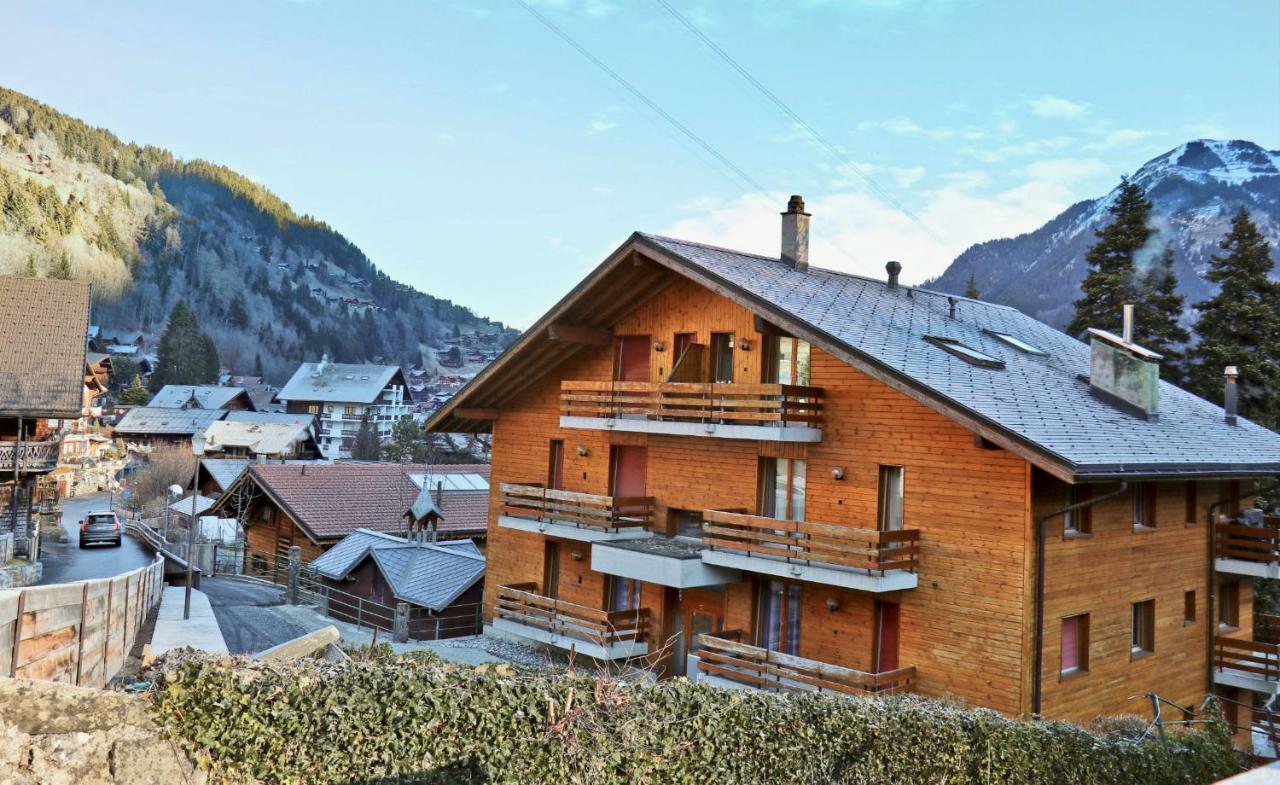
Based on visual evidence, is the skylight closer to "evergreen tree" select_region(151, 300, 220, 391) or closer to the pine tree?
the pine tree

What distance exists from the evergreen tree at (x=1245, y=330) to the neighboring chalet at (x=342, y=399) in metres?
98.2

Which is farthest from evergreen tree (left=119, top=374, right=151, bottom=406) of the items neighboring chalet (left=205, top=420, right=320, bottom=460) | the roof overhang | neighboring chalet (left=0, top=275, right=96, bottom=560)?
the roof overhang

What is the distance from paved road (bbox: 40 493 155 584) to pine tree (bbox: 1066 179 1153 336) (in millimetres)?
35229

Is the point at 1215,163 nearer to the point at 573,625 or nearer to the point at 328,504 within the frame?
the point at 328,504

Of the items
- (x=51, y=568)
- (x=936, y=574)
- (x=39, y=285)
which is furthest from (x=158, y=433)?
(x=936, y=574)

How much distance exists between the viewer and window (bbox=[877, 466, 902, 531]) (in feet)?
55.7

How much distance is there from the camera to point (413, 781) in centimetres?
859

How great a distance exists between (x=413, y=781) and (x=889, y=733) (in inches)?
199

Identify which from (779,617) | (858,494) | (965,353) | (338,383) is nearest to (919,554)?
(858,494)

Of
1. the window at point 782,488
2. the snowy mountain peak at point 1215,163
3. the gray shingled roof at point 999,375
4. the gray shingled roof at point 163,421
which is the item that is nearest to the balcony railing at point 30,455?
the gray shingled roof at point 999,375

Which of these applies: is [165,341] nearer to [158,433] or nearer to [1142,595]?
[158,433]

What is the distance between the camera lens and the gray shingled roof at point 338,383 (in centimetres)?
12144

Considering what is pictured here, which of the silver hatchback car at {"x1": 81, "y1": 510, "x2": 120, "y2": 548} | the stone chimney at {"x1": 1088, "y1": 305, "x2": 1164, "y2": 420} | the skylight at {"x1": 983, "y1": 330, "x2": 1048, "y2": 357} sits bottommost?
the silver hatchback car at {"x1": 81, "y1": 510, "x2": 120, "y2": 548}

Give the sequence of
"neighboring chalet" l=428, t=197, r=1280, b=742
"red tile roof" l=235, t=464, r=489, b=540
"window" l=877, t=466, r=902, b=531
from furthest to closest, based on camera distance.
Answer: "red tile roof" l=235, t=464, r=489, b=540, "window" l=877, t=466, r=902, b=531, "neighboring chalet" l=428, t=197, r=1280, b=742
